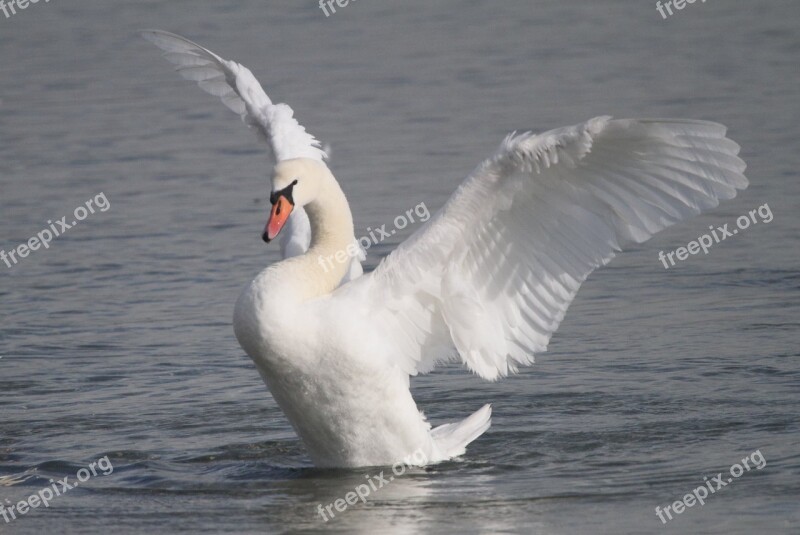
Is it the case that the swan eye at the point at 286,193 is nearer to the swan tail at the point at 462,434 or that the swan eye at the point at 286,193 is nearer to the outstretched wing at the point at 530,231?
the outstretched wing at the point at 530,231

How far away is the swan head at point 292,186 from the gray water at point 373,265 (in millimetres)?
1511

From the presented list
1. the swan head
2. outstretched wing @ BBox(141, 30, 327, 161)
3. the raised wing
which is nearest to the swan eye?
the swan head

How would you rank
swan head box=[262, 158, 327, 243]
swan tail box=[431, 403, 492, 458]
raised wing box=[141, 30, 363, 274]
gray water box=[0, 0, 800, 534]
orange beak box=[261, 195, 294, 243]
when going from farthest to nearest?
raised wing box=[141, 30, 363, 274], swan tail box=[431, 403, 492, 458], gray water box=[0, 0, 800, 534], swan head box=[262, 158, 327, 243], orange beak box=[261, 195, 294, 243]

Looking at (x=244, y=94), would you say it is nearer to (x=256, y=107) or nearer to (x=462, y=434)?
(x=256, y=107)

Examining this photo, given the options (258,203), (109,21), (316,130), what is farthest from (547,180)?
(109,21)

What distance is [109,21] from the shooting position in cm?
2506

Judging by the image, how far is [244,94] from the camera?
1006cm

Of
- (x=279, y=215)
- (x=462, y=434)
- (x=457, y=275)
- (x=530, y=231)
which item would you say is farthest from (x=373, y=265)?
(x=279, y=215)

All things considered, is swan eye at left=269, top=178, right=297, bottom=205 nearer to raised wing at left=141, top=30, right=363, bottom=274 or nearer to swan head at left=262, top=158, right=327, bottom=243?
swan head at left=262, top=158, right=327, bottom=243

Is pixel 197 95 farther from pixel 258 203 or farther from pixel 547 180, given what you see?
pixel 547 180

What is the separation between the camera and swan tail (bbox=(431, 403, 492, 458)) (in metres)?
8.42

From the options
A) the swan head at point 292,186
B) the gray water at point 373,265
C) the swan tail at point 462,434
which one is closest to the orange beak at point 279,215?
the swan head at point 292,186

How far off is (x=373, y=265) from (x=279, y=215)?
188 inches

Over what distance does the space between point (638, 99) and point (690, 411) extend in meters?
8.95
